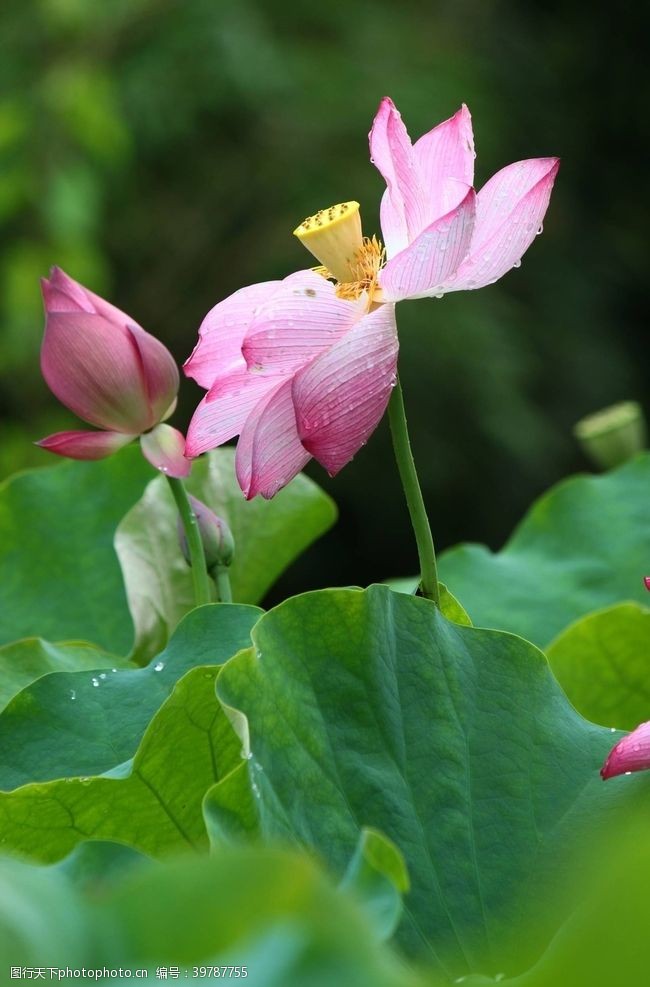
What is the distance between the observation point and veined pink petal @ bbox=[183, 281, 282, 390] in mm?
466

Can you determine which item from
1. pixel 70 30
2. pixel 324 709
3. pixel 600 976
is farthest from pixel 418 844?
pixel 70 30

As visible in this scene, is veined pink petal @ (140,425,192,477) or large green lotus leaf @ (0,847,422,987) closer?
large green lotus leaf @ (0,847,422,987)

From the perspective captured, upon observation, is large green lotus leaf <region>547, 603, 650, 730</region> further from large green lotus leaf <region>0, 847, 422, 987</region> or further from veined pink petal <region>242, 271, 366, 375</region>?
large green lotus leaf <region>0, 847, 422, 987</region>

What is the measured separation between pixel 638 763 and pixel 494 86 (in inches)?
117

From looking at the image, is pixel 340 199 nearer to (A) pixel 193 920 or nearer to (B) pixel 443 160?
(B) pixel 443 160

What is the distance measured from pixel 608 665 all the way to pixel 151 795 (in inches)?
10.5

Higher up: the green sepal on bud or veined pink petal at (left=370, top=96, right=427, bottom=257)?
veined pink petal at (left=370, top=96, right=427, bottom=257)

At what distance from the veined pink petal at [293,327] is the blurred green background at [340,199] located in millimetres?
1809

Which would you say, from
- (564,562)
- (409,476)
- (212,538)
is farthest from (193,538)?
(564,562)

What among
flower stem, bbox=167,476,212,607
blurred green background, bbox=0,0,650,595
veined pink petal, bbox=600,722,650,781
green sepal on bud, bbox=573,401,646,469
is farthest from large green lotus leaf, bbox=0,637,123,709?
blurred green background, bbox=0,0,650,595

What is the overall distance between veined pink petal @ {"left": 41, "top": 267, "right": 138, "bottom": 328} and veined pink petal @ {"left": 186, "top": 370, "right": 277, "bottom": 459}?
0.06m

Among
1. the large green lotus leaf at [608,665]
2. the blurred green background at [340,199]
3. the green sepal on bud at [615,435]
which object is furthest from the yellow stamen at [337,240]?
the blurred green background at [340,199]

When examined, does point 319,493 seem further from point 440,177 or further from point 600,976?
point 600,976

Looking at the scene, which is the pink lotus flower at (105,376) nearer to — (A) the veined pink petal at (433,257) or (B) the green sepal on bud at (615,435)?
(A) the veined pink petal at (433,257)
